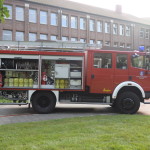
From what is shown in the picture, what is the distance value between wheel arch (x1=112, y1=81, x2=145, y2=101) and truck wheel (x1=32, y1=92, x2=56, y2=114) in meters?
2.50

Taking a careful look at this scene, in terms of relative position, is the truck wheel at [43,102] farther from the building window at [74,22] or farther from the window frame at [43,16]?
the building window at [74,22]

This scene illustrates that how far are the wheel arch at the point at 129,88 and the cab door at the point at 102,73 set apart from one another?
27 centimetres

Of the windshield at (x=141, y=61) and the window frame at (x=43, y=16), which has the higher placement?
the window frame at (x=43, y=16)

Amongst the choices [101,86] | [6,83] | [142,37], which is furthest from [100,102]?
[142,37]

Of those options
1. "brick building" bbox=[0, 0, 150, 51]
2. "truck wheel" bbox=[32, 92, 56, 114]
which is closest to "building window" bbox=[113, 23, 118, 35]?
"brick building" bbox=[0, 0, 150, 51]

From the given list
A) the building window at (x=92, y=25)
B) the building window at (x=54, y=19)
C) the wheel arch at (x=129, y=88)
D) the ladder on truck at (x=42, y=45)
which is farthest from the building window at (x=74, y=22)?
the wheel arch at (x=129, y=88)

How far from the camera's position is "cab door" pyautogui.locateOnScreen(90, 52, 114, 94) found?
10.1 m

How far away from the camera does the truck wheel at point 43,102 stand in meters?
10.1

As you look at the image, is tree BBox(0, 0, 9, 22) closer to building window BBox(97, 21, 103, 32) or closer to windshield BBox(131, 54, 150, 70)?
windshield BBox(131, 54, 150, 70)

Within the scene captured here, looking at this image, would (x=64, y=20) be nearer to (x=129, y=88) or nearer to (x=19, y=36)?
(x=19, y=36)

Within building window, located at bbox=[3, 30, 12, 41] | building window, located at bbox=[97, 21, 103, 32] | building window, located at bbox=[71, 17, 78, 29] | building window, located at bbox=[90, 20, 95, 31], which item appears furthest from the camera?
building window, located at bbox=[97, 21, 103, 32]

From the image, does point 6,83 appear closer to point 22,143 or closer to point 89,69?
point 89,69

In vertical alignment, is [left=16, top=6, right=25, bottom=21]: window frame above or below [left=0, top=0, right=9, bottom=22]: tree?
above

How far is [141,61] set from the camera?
10.4 m
